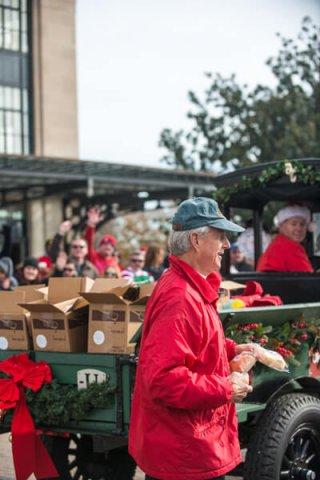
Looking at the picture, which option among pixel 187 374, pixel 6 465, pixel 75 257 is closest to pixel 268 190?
pixel 6 465

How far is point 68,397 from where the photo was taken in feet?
16.3

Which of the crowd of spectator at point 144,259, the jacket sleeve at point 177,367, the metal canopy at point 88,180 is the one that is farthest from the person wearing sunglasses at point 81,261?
the metal canopy at point 88,180

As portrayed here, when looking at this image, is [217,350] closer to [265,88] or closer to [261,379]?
[261,379]

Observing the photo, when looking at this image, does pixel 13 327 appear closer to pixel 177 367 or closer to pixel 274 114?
pixel 177 367

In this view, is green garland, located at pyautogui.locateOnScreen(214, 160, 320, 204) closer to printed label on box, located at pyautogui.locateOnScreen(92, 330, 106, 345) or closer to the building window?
printed label on box, located at pyautogui.locateOnScreen(92, 330, 106, 345)

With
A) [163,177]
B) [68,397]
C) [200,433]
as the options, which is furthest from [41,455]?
[163,177]

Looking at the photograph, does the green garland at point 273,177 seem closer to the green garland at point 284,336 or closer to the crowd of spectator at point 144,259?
the crowd of spectator at point 144,259

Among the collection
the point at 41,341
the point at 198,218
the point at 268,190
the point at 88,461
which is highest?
the point at 268,190

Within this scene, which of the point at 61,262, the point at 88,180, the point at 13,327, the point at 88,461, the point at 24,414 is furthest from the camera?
the point at 88,180

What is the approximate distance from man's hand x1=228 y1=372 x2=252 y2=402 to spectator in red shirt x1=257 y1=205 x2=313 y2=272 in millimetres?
3482

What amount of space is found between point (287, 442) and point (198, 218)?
1.71 metres

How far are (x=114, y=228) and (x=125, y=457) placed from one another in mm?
35249

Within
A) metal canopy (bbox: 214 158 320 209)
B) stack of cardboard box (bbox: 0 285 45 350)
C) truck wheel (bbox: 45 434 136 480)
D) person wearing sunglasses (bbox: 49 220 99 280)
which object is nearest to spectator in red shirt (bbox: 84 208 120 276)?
person wearing sunglasses (bbox: 49 220 99 280)

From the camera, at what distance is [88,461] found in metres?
5.71
